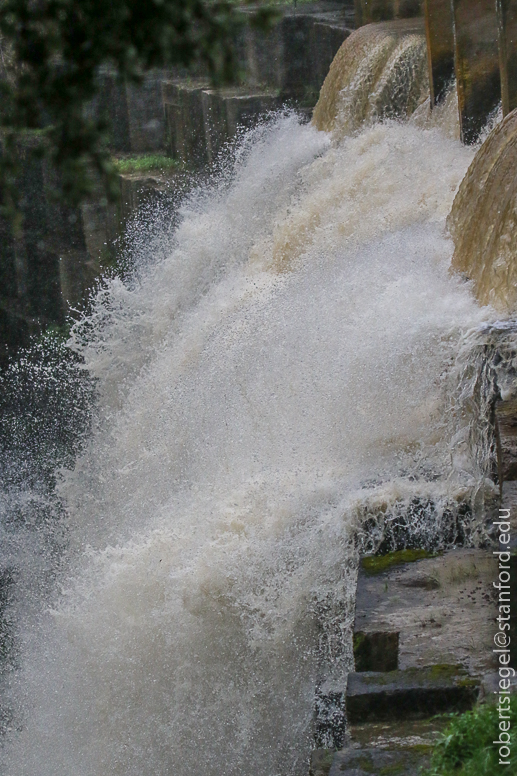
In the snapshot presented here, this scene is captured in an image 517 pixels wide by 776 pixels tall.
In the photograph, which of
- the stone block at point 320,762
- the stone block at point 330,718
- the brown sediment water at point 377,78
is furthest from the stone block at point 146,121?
the stone block at point 320,762

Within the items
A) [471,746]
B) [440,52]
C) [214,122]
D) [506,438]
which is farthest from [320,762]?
[214,122]

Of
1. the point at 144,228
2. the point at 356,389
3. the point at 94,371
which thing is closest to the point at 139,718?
the point at 356,389

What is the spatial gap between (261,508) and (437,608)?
1.27 metres

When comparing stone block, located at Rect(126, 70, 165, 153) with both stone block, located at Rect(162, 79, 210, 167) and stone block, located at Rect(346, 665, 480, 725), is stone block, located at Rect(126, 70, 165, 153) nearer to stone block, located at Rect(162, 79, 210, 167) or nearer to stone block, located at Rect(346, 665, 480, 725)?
stone block, located at Rect(162, 79, 210, 167)

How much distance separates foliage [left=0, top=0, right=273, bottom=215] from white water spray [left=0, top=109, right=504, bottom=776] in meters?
2.90

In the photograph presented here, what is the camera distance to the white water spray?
4.34 metres

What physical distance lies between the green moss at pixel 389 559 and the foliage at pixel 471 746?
1.55 meters

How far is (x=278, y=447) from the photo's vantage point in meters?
5.37

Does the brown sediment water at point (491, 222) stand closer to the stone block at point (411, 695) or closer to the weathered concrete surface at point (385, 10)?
the stone block at point (411, 695)

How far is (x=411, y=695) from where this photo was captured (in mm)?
3246

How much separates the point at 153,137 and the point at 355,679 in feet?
37.8

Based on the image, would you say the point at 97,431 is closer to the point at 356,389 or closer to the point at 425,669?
the point at 356,389

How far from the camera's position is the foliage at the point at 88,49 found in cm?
158

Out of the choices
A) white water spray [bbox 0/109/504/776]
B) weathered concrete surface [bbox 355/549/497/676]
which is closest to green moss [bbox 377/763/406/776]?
weathered concrete surface [bbox 355/549/497/676]
